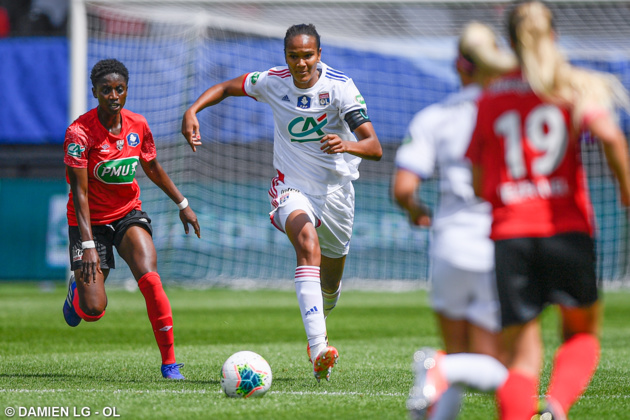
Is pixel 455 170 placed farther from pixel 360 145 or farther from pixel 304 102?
pixel 304 102

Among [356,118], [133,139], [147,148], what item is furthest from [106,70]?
[356,118]

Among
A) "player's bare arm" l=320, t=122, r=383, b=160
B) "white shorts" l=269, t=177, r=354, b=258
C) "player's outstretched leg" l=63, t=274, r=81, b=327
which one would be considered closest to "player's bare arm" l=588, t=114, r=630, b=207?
"player's bare arm" l=320, t=122, r=383, b=160

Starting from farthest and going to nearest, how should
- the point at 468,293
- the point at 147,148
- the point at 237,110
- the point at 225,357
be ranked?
the point at 237,110
the point at 225,357
the point at 147,148
the point at 468,293

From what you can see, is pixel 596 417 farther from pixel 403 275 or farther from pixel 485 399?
pixel 403 275

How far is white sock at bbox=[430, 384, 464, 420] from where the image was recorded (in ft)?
11.3

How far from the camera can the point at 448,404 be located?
3.44m

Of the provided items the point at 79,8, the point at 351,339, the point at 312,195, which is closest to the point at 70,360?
the point at 312,195

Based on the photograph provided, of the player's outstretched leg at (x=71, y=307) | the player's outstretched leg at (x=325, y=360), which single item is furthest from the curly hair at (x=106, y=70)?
the player's outstretched leg at (x=325, y=360)

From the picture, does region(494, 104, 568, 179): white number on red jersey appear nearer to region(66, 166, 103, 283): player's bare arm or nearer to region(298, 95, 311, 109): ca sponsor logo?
region(298, 95, 311, 109): ca sponsor logo

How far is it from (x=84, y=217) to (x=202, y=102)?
1.19 meters

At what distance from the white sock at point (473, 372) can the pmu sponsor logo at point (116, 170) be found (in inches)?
152

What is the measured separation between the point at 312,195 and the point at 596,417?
274cm

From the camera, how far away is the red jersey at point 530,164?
3.42m

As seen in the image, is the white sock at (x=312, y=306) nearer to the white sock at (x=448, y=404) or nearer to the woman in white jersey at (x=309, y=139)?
the woman in white jersey at (x=309, y=139)
